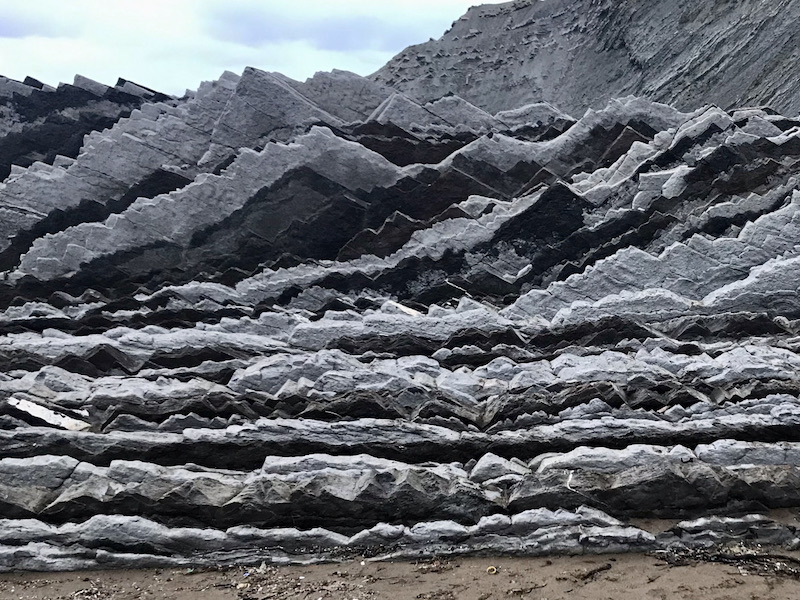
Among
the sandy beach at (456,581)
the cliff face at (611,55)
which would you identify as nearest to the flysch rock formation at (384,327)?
the sandy beach at (456,581)

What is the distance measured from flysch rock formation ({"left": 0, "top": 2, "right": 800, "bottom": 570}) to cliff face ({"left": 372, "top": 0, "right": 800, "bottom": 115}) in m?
4.43

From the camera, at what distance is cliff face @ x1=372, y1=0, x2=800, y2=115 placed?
14117 mm

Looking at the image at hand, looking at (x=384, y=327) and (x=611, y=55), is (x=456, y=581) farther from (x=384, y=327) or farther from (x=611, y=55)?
(x=611, y=55)

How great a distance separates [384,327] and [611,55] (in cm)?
1363

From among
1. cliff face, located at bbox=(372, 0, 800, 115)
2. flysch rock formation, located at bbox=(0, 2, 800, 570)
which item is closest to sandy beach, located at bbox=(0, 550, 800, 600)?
flysch rock formation, located at bbox=(0, 2, 800, 570)

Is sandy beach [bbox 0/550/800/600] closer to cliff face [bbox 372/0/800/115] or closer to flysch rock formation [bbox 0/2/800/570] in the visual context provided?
flysch rock formation [bbox 0/2/800/570]

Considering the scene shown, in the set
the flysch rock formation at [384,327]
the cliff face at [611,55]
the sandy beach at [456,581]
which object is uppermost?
the cliff face at [611,55]

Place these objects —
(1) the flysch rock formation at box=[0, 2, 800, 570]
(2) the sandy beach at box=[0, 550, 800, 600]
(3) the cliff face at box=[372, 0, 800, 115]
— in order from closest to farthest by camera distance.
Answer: (2) the sandy beach at box=[0, 550, 800, 600] < (1) the flysch rock formation at box=[0, 2, 800, 570] < (3) the cliff face at box=[372, 0, 800, 115]

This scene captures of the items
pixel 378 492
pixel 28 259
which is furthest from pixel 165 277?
pixel 378 492

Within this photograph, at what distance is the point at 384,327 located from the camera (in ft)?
26.6

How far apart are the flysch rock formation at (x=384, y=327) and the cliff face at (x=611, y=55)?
4.43 metres

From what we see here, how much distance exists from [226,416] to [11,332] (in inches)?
155

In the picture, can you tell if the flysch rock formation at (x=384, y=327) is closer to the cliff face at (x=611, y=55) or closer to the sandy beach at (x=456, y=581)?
the sandy beach at (x=456, y=581)

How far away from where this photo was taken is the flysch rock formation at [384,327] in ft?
18.1
